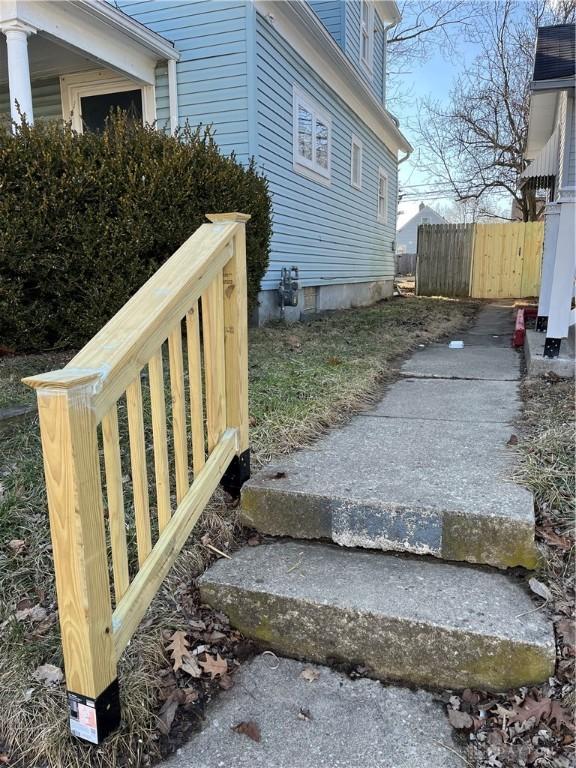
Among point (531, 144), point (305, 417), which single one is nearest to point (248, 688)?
point (305, 417)

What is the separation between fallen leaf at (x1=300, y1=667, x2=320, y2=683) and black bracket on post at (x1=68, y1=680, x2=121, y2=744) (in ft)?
1.88

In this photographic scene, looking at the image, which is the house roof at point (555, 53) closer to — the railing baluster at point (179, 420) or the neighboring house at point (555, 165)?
the neighboring house at point (555, 165)

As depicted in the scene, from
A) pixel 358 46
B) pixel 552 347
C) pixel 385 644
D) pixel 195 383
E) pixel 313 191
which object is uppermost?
pixel 358 46

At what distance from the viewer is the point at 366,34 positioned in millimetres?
10930

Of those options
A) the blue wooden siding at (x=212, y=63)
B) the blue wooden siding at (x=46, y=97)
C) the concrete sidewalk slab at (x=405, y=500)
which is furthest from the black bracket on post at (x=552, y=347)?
the blue wooden siding at (x=46, y=97)

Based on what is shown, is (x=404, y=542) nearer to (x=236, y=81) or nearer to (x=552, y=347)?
(x=552, y=347)

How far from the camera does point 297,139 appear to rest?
767 centimetres

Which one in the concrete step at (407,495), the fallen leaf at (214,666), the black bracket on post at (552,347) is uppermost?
the black bracket on post at (552,347)

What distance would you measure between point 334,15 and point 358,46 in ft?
3.71

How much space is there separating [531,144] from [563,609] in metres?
11.5

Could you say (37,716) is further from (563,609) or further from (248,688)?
(563,609)

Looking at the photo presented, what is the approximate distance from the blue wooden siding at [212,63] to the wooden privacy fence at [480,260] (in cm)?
918

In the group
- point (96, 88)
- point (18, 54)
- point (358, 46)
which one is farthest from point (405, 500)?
point (358, 46)

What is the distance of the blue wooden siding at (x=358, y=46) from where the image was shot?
375 inches
